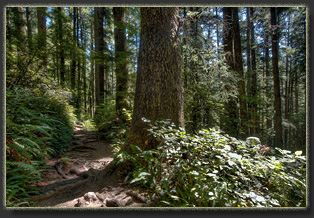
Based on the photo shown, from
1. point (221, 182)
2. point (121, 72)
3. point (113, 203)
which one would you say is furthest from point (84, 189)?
point (121, 72)

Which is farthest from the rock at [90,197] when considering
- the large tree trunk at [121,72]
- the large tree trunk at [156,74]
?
the large tree trunk at [121,72]

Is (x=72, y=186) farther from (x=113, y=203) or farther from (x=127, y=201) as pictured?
(x=127, y=201)

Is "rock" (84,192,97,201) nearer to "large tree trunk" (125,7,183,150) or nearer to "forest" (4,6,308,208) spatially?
"forest" (4,6,308,208)

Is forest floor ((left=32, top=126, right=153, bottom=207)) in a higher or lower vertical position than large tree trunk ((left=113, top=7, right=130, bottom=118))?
lower

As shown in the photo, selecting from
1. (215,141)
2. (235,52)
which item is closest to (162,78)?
(215,141)

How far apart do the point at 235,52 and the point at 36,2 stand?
7.28 m

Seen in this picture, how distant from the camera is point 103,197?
6.81 feet

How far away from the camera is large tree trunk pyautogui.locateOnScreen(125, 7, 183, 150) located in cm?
280

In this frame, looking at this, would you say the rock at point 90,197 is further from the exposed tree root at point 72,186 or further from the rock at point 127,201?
the exposed tree root at point 72,186

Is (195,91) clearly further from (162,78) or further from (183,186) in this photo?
(183,186)

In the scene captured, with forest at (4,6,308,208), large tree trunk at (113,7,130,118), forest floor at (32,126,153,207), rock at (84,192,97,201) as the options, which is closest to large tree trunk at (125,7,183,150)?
forest at (4,6,308,208)

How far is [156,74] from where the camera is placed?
9.29 feet

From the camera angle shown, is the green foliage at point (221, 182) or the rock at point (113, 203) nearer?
the green foliage at point (221, 182)

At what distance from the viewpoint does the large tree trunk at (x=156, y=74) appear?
280cm
